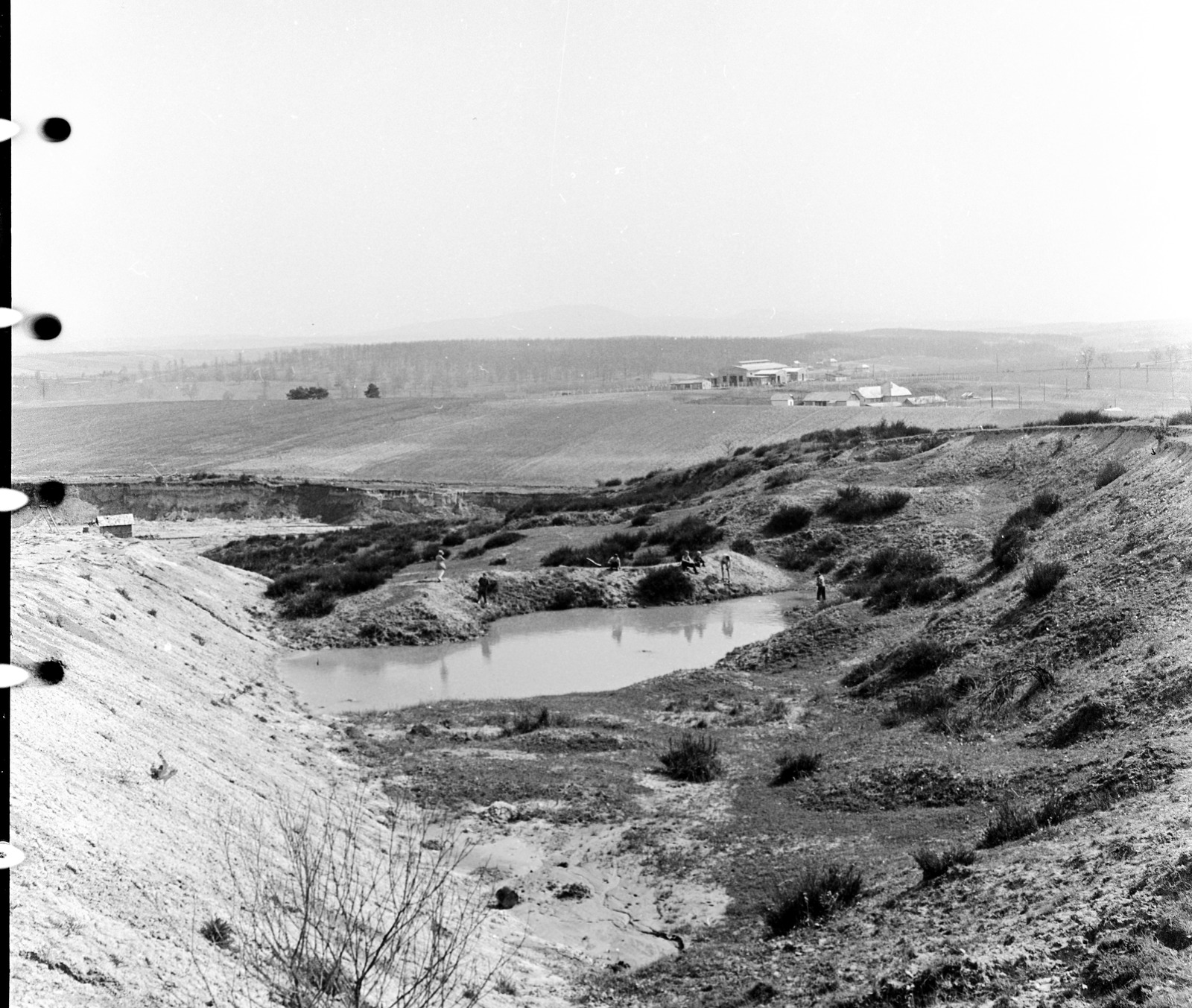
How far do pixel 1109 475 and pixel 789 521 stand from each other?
10.1m

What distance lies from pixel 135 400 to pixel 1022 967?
13593 cm

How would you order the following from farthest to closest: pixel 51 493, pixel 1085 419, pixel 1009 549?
pixel 1085 419, pixel 1009 549, pixel 51 493

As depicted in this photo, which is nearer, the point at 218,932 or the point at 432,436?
the point at 218,932

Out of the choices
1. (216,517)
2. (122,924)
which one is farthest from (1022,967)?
(216,517)

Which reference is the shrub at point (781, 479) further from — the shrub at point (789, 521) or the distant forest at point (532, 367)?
the distant forest at point (532, 367)

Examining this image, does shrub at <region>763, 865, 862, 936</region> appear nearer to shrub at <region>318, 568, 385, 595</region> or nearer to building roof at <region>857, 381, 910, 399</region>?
shrub at <region>318, 568, 385, 595</region>

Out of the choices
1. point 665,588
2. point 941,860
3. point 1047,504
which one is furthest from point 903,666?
point 665,588

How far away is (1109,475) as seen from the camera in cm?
2472

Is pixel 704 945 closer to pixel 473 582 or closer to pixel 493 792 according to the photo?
pixel 493 792

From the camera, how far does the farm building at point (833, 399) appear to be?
85.1 metres

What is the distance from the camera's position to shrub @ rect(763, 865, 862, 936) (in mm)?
9906

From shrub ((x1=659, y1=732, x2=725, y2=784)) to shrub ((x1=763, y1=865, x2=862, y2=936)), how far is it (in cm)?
419

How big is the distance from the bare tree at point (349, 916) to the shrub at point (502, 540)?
21.5 m

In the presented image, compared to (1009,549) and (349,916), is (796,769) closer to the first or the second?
(349,916)
